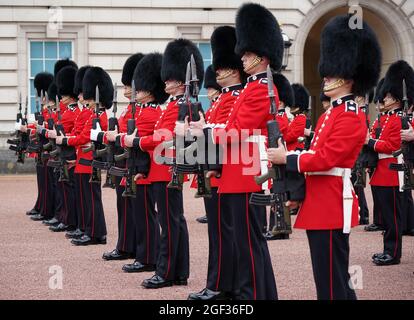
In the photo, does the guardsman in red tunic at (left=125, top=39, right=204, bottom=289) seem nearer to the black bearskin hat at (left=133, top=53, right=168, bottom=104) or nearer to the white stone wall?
the black bearskin hat at (left=133, top=53, right=168, bottom=104)

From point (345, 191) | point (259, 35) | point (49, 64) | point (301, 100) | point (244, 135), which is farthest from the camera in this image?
point (49, 64)

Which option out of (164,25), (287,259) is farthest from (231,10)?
(287,259)

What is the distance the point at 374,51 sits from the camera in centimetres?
454

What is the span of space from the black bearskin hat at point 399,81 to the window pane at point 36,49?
1049 centimetres

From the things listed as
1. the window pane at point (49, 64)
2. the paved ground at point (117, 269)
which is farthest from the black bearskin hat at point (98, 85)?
the window pane at point (49, 64)

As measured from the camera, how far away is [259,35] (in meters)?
5.13

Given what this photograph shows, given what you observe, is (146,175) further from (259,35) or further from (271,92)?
(271,92)

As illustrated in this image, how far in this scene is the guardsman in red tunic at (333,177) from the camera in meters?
4.15

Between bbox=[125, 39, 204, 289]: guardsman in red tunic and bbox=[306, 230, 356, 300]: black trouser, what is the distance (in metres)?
1.92

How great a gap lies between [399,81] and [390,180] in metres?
1.09

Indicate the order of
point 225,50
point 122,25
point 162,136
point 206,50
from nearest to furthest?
point 225,50, point 162,136, point 122,25, point 206,50

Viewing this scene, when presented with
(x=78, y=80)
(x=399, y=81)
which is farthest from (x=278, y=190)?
(x=78, y=80)

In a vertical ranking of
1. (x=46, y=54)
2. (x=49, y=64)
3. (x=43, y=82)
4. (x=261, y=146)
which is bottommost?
(x=261, y=146)
